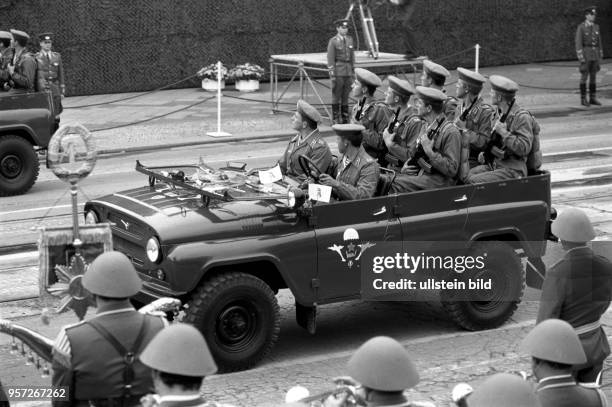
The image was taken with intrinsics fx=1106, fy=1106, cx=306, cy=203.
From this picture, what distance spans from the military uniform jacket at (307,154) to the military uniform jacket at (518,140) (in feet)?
5.75

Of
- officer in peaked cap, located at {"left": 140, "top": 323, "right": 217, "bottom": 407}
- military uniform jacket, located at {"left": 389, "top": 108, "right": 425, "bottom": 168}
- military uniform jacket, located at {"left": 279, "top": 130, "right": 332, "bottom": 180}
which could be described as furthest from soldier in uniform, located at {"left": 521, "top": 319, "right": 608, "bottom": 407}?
military uniform jacket, located at {"left": 389, "top": 108, "right": 425, "bottom": 168}

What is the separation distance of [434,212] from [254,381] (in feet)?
7.29

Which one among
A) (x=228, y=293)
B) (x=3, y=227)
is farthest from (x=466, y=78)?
(x=3, y=227)

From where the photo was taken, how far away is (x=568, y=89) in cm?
2644

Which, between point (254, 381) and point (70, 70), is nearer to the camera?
point (254, 381)

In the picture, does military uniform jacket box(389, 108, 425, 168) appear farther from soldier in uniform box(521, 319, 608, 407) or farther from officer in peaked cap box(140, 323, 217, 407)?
officer in peaked cap box(140, 323, 217, 407)

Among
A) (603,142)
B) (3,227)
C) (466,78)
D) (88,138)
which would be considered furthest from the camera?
(603,142)

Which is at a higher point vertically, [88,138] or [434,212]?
[88,138]

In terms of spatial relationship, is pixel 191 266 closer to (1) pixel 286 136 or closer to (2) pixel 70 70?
(1) pixel 286 136

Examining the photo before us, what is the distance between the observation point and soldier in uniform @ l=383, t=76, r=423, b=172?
10695 millimetres

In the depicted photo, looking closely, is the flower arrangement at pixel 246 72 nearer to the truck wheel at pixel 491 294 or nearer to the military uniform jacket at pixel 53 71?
the military uniform jacket at pixel 53 71

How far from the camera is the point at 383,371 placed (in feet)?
15.2

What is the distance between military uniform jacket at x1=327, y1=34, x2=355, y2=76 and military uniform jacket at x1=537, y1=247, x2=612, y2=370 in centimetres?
1471

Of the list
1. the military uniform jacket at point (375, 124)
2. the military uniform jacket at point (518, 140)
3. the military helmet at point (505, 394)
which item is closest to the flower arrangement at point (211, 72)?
the military uniform jacket at point (375, 124)
